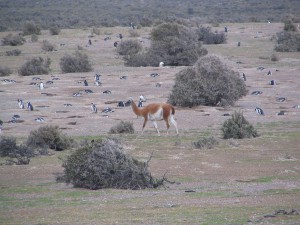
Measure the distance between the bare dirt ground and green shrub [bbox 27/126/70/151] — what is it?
151 cm

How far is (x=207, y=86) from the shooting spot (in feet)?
97.8

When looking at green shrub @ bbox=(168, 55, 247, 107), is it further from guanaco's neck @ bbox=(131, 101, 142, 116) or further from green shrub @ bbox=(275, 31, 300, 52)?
green shrub @ bbox=(275, 31, 300, 52)

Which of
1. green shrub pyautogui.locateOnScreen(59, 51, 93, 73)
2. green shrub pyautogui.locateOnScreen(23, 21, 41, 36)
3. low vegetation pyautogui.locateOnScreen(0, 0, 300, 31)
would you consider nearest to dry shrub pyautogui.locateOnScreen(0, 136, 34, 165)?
green shrub pyautogui.locateOnScreen(59, 51, 93, 73)

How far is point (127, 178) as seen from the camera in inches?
605

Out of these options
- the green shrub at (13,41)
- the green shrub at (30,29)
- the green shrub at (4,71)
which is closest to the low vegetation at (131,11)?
the green shrub at (30,29)

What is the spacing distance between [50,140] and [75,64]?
64.9 feet

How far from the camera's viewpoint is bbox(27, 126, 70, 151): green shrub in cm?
2134

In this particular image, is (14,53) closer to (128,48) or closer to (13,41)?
(13,41)

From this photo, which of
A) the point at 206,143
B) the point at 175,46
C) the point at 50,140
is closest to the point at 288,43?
the point at 175,46

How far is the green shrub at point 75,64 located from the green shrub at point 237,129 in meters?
19.2

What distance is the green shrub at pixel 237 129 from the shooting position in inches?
885

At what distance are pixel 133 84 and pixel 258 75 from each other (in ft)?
21.4

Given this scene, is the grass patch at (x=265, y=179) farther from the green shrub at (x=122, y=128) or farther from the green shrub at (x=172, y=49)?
the green shrub at (x=172, y=49)

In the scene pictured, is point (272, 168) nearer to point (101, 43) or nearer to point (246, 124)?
point (246, 124)
